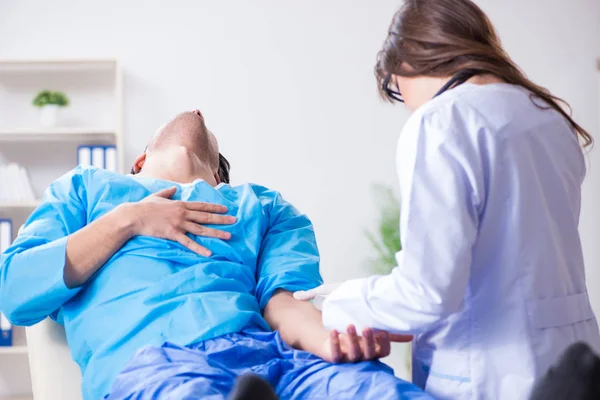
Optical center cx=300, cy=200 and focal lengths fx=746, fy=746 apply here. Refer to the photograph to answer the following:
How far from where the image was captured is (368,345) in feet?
3.97

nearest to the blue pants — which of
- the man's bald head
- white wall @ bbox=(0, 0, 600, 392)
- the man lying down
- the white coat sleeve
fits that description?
the man lying down

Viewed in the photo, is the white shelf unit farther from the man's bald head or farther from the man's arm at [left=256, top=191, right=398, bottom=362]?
the man's arm at [left=256, top=191, right=398, bottom=362]

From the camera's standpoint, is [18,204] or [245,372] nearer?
[245,372]

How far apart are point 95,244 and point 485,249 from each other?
72 centimetres

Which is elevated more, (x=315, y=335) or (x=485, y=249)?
(x=485, y=249)

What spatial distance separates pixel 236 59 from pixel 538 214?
3020 millimetres

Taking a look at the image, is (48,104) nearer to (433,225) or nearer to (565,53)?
(565,53)

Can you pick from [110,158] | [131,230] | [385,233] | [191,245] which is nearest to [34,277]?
[131,230]

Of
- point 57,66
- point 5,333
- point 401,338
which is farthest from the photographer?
point 57,66

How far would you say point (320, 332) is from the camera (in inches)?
54.2

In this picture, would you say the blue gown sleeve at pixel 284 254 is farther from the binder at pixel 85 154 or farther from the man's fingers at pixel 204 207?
the binder at pixel 85 154

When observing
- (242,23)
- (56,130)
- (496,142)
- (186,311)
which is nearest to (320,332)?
(186,311)

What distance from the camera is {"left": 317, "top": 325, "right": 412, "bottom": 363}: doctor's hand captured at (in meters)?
1.20

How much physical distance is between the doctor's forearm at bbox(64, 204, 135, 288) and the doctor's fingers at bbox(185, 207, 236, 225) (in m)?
0.12
